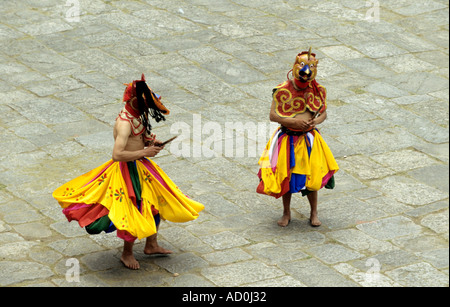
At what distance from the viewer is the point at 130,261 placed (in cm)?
701

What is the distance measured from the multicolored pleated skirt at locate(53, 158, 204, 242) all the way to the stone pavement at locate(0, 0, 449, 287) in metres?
0.50

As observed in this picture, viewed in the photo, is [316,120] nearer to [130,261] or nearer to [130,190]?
[130,190]

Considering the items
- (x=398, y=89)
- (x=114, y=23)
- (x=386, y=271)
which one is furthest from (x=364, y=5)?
(x=386, y=271)

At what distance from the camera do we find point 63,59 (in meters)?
11.8

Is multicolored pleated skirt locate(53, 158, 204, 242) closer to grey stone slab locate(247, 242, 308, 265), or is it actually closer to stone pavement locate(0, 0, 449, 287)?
stone pavement locate(0, 0, 449, 287)

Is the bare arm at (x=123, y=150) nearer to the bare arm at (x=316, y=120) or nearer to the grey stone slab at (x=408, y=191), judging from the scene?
the bare arm at (x=316, y=120)

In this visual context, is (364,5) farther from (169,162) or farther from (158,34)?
(169,162)

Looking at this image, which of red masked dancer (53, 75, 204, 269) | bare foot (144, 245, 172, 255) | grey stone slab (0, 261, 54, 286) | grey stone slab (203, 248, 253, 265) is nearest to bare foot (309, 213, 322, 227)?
grey stone slab (203, 248, 253, 265)

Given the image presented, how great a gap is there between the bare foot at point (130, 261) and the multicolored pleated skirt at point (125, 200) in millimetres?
314

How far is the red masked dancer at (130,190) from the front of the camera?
6680 millimetres

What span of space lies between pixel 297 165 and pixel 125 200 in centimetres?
182

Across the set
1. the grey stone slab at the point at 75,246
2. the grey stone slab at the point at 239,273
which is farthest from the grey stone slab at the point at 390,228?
the grey stone slab at the point at 75,246

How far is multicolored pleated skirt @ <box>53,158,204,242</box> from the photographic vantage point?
6672mm

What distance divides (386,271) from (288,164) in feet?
4.60
